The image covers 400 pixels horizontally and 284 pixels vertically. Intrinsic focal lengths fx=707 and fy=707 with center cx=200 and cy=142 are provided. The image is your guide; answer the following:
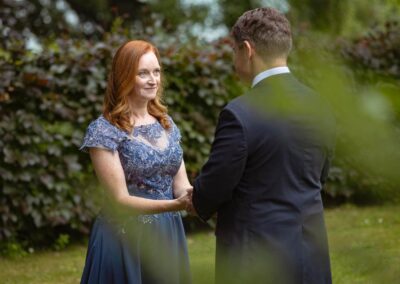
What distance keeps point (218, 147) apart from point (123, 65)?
119 cm

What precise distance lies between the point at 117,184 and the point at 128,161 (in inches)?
6.8

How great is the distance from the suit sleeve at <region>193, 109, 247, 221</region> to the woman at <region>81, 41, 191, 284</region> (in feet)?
2.59

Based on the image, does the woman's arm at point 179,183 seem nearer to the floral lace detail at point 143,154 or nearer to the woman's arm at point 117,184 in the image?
the floral lace detail at point 143,154

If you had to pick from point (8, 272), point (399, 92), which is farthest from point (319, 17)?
point (8, 272)

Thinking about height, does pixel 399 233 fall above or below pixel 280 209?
above

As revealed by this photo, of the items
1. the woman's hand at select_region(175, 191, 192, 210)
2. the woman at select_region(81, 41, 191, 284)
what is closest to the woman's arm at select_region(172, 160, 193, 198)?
the woman at select_region(81, 41, 191, 284)

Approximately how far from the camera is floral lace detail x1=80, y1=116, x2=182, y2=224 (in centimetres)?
326

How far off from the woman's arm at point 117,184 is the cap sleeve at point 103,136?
1.1 inches

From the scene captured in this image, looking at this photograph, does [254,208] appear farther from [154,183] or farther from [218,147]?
[154,183]

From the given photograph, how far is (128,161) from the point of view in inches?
129

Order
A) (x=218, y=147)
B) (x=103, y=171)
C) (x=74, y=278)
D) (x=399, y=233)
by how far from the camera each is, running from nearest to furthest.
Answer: (x=399, y=233) → (x=218, y=147) → (x=103, y=171) → (x=74, y=278)

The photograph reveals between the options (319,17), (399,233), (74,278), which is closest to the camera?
(319,17)

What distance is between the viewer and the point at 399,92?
671mm

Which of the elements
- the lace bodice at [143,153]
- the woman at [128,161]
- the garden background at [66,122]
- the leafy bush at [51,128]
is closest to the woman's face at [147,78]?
the woman at [128,161]
